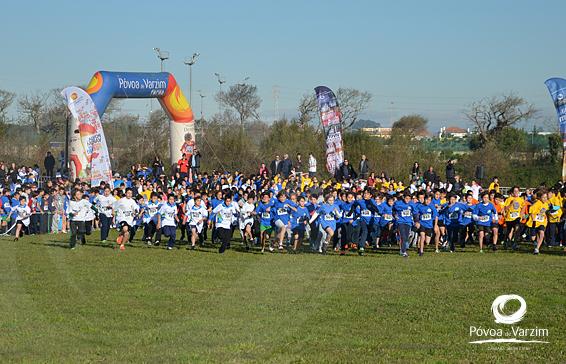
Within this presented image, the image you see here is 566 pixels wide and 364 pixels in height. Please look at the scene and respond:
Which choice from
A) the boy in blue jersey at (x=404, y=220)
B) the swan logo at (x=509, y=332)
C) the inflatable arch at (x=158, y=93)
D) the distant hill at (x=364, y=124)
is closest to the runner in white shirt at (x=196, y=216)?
the boy in blue jersey at (x=404, y=220)

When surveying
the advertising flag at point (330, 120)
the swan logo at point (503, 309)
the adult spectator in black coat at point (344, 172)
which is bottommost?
the swan logo at point (503, 309)

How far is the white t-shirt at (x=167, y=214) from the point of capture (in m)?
22.5

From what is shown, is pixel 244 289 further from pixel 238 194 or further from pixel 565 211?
pixel 565 211

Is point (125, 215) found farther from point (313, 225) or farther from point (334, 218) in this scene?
point (334, 218)

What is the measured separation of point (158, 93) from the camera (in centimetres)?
3556

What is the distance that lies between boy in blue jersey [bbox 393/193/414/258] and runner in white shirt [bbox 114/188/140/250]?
6.67m

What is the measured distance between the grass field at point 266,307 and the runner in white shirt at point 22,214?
479 cm

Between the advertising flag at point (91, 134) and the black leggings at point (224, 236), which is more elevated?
the advertising flag at point (91, 134)

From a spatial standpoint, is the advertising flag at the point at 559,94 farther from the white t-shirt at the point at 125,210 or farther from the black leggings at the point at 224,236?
the white t-shirt at the point at 125,210

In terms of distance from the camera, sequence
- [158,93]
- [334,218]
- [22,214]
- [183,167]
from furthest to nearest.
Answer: [158,93]
[183,167]
[22,214]
[334,218]

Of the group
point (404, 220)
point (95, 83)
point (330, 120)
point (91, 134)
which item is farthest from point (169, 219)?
point (95, 83)

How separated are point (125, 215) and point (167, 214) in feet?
3.52

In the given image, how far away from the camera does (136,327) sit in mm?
11523

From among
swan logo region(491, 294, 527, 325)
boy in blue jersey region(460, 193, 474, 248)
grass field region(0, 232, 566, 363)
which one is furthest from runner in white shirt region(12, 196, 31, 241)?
swan logo region(491, 294, 527, 325)
